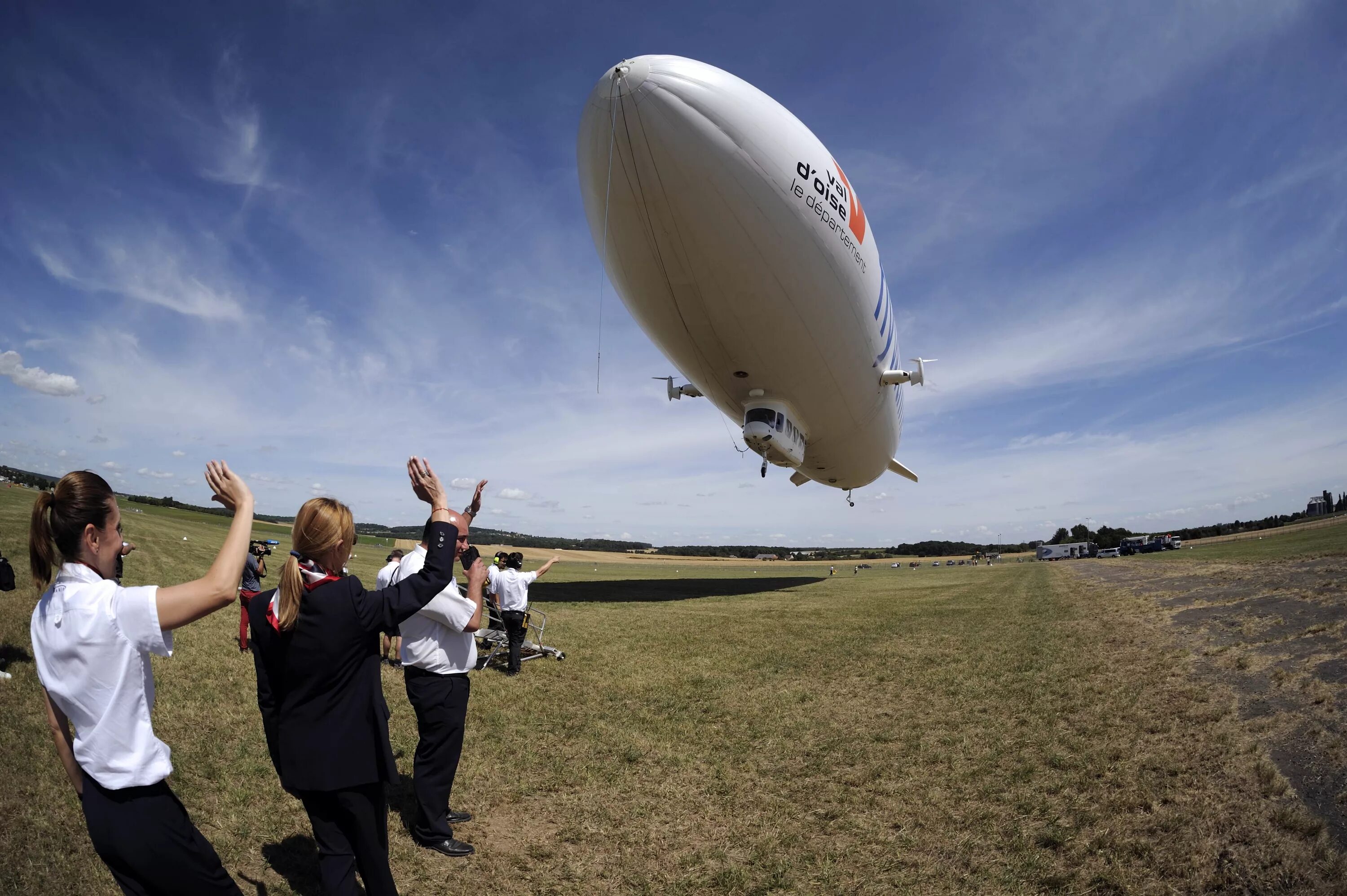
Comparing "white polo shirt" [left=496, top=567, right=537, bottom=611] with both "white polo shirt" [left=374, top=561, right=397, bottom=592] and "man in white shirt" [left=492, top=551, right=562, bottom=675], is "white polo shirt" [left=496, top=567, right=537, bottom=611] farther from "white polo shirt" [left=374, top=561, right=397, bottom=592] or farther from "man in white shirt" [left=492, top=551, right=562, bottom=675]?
"white polo shirt" [left=374, top=561, right=397, bottom=592]

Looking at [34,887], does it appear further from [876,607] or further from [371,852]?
[876,607]

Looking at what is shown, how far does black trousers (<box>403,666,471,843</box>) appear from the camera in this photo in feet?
14.8

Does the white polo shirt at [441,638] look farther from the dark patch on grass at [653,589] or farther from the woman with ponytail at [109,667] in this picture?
the dark patch on grass at [653,589]

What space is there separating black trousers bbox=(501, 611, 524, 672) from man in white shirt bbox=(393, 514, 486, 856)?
16.4 feet

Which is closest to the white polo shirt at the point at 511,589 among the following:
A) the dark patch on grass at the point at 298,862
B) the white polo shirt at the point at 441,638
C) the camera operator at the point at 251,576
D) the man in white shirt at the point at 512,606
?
the man in white shirt at the point at 512,606

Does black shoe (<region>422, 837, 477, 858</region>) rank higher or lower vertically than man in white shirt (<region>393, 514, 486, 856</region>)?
lower

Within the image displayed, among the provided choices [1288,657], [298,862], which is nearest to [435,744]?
[298,862]

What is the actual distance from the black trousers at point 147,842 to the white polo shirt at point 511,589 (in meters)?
7.09

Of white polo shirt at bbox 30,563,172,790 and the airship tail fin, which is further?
the airship tail fin

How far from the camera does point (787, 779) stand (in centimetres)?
582

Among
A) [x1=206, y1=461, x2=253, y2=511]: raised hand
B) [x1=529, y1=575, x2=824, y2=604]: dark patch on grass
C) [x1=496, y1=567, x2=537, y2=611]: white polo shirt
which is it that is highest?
[x1=206, y1=461, x2=253, y2=511]: raised hand

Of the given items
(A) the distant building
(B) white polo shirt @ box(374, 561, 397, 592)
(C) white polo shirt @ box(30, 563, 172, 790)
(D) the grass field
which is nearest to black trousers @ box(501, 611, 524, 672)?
(D) the grass field

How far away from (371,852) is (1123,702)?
7795 millimetres

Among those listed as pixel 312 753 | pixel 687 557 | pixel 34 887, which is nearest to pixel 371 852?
pixel 312 753
